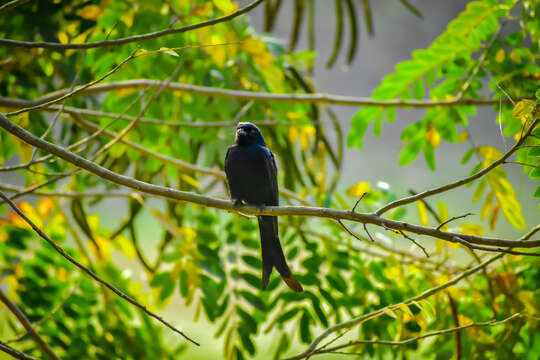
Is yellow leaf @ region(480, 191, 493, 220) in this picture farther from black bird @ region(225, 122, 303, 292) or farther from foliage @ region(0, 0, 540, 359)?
black bird @ region(225, 122, 303, 292)

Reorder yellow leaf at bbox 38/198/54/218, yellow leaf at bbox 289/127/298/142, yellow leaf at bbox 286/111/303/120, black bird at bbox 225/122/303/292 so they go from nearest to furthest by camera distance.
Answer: black bird at bbox 225/122/303/292, yellow leaf at bbox 286/111/303/120, yellow leaf at bbox 38/198/54/218, yellow leaf at bbox 289/127/298/142

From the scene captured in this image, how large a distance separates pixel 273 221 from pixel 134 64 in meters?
1.37

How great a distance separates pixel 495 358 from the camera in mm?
2359

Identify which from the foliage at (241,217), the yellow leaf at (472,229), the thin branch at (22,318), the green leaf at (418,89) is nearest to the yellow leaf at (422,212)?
the foliage at (241,217)

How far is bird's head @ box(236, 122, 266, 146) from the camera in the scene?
243cm

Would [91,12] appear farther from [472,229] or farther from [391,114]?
[472,229]

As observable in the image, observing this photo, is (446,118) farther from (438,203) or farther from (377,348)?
(377,348)

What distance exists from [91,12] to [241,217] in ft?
4.51

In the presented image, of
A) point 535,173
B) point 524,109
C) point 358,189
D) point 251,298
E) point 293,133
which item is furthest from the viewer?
point 293,133

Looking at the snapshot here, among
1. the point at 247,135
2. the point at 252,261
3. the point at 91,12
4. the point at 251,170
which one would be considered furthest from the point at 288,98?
the point at 91,12

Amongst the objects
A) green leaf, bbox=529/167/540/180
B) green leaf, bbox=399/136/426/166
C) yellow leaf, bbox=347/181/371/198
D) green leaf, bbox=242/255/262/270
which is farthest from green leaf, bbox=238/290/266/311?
green leaf, bbox=529/167/540/180

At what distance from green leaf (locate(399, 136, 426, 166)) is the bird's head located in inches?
29.5

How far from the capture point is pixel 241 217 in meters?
2.99

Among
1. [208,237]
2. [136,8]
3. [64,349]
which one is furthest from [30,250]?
[136,8]
